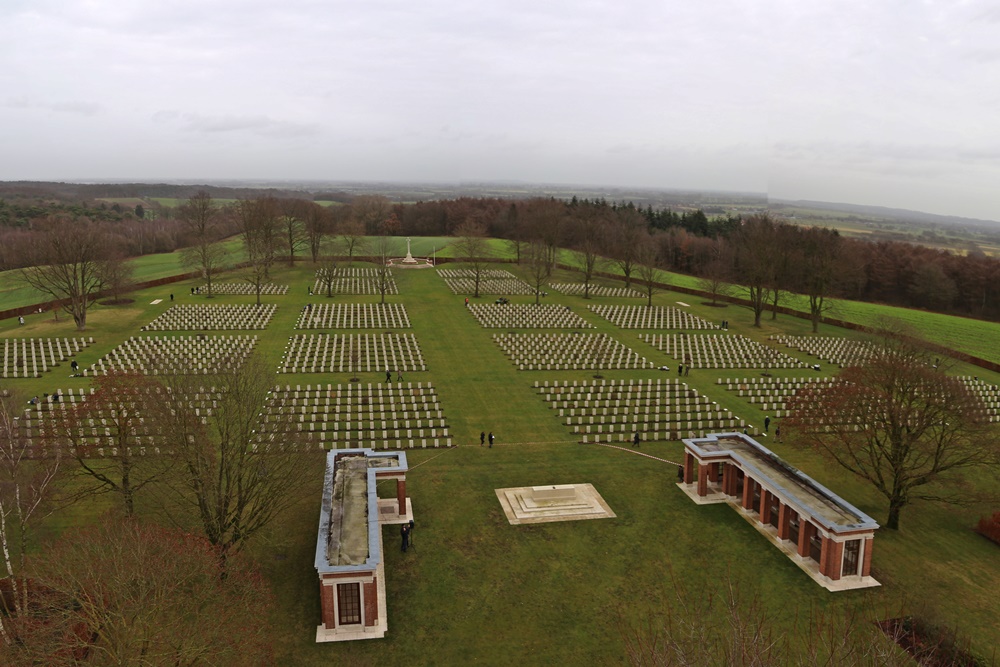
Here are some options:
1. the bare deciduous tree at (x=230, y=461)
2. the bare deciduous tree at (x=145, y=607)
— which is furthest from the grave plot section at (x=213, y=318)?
the bare deciduous tree at (x=145, y=607)

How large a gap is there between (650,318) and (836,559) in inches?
1588

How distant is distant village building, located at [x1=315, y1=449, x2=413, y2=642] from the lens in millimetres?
16984

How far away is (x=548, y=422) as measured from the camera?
32.8 meters

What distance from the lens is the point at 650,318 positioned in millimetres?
58906

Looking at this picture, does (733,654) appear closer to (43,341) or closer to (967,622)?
(967,622)

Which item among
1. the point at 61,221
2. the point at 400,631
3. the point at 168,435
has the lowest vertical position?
the point at 400,631

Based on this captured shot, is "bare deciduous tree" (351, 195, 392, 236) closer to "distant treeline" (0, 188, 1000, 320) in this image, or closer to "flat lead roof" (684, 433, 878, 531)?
"distant treeline" (0, 188, 1000, 320)

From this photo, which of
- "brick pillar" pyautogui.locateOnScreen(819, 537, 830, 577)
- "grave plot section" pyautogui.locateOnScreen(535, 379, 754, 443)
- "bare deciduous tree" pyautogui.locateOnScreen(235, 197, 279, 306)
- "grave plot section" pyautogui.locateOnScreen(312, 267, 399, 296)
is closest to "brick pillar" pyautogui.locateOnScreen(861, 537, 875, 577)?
"brick pillar" pyautogui.locateOnScreen(819, 537, 830, 577)

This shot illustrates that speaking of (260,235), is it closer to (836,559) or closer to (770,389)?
(770,389)

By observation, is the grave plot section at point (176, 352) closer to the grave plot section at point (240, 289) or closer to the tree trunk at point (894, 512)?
the grave plot section at point (240, 289)

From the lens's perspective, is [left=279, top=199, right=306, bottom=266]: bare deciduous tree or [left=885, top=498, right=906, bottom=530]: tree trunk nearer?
[left=885, top=498, right=906, bottom=530]: tree trunk

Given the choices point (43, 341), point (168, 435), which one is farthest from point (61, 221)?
point (168, 435)

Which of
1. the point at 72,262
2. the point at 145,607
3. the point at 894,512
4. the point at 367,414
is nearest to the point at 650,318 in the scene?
the point at 367,414

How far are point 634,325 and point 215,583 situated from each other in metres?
46.4
